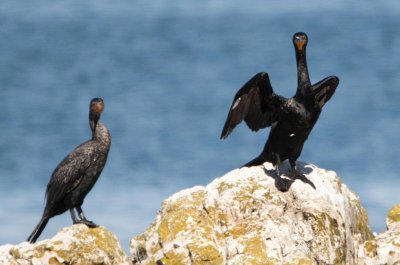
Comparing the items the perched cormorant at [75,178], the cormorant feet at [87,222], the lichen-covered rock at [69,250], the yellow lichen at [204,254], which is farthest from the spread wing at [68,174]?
the yellow lichen at [204,254]

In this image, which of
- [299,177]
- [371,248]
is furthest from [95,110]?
[371,248]

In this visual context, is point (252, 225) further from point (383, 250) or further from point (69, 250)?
point (69, 250)

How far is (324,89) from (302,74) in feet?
2.41

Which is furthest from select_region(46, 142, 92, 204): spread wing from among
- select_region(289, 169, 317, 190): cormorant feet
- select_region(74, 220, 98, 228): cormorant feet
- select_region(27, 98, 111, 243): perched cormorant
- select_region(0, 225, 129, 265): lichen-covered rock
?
select_region(289, 169, 317, 190): cormorant feet

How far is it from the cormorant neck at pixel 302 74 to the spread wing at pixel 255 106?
37cm

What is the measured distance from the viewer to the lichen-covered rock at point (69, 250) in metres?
15.4

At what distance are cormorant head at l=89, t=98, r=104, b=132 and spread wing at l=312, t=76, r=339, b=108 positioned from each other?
3382 millimetres

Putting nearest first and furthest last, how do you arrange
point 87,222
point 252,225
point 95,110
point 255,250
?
point 255,250
point 252,225
point 87,222
point 95,110

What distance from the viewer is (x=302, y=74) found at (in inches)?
716

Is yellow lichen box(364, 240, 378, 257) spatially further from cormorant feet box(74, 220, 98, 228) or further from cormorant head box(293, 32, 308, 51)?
cormorant feet box(74, 220, 98, 228)

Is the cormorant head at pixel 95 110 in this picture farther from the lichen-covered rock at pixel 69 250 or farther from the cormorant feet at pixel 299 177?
the cormorant feet at pixel 299 177

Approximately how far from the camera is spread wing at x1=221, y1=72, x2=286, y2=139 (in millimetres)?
18281

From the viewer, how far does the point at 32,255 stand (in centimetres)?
1546

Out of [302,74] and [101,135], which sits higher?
[302,74]
